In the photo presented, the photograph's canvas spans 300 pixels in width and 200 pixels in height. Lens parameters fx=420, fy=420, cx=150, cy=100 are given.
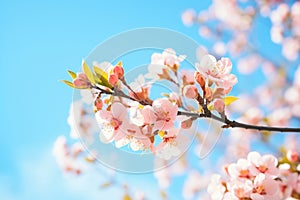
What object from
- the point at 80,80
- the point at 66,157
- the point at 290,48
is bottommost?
the point at 80,80

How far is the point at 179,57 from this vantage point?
1.69 m

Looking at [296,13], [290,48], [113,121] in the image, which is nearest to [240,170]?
[113,121]

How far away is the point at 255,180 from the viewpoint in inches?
66.5

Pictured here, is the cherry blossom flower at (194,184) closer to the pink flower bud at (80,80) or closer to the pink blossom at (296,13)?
the pink blossom at (296,13)

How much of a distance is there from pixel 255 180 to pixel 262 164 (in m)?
0.11

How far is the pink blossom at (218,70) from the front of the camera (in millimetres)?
1551

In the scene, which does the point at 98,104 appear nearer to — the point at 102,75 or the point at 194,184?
the point at 102,75

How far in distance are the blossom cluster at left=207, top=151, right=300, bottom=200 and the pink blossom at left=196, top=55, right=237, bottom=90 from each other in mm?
397

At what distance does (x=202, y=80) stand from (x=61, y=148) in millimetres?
2709

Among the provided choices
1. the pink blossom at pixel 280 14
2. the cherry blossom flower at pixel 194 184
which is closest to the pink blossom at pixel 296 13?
the pink blossom at pixel 280 14

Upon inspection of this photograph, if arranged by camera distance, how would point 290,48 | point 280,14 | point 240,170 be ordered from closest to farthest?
point 240,170 < point 280,14 < point 290,48

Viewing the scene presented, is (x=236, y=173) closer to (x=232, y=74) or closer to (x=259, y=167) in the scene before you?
(x=259, y=167)

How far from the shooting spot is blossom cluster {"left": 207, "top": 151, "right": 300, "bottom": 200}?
5.45 feet

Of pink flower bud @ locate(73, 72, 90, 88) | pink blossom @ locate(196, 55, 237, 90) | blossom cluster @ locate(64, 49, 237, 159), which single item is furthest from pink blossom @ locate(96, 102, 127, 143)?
pink blossom @ locate(196, 55, 237, 90)
